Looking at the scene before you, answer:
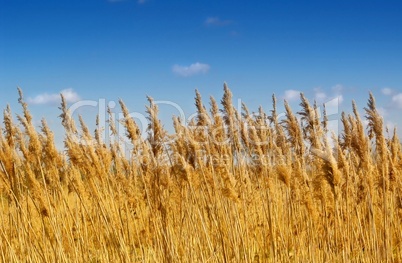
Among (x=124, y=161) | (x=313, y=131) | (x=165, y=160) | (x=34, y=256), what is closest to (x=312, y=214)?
(x=313, y=131)

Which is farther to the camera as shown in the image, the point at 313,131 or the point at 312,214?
the point at 312,214

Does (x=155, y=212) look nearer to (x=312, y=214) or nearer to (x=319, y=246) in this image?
(x=312, y=214)

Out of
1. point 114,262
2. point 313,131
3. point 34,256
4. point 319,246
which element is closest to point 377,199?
point 319,246

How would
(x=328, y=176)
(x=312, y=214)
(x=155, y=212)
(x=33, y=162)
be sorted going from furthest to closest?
(x=33, y=162) < (x=155, y=212) < (x=312, y=214) < (x=328, y=176)

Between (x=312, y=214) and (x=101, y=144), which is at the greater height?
(x=101, y=144)

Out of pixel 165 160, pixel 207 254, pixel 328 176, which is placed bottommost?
pixel 207 254

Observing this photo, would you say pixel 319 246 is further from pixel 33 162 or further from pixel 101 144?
pixel 33 162

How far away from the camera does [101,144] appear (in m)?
3.99

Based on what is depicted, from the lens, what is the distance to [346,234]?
383 cm

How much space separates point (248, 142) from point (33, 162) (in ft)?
7.57

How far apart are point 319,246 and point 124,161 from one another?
280 centimetres

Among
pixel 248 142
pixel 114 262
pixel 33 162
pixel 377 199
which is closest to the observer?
pixel 114 262

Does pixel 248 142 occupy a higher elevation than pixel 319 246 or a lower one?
higher

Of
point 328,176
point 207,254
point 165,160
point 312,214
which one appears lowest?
point 207,254
